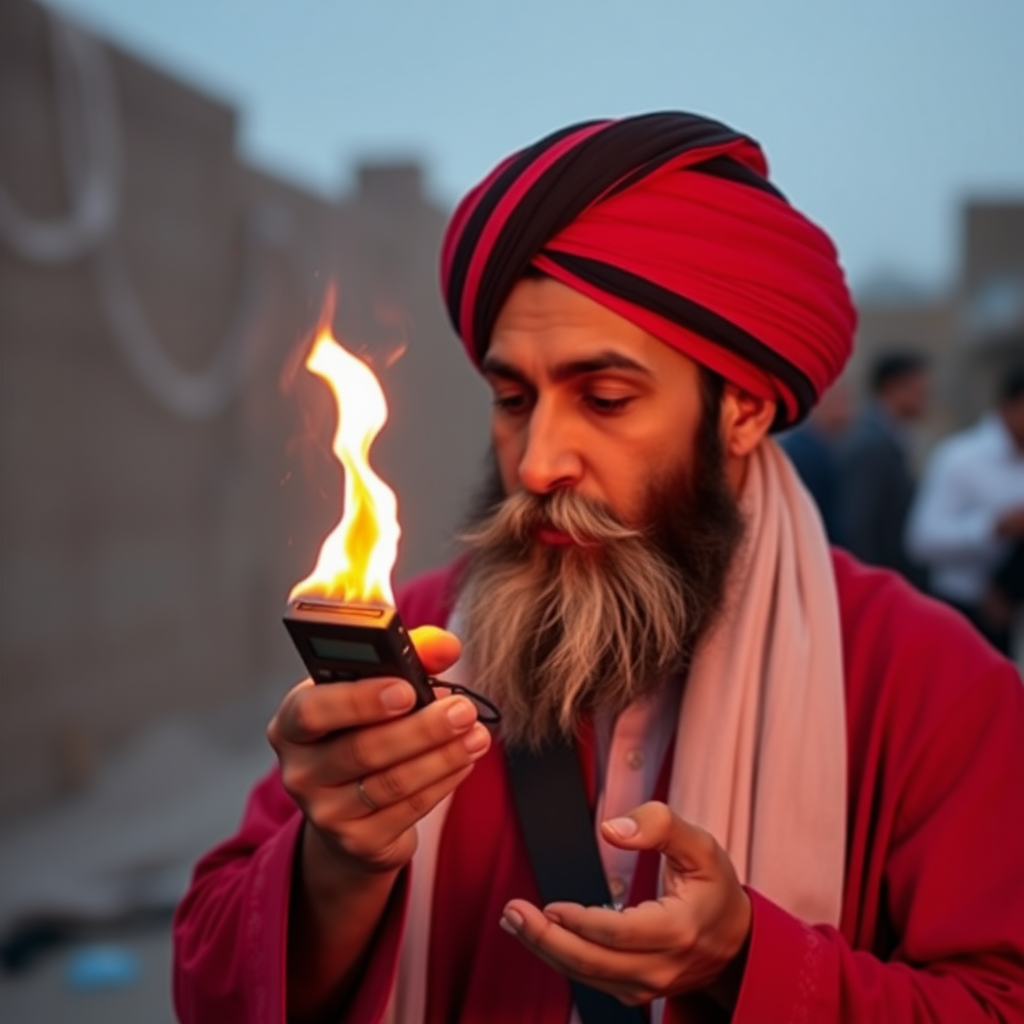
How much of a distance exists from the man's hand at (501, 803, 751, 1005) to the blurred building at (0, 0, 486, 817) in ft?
10.8

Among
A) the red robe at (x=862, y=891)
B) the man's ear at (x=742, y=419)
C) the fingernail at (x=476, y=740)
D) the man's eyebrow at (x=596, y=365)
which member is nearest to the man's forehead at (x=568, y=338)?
the man's eyebrow at (x=596, y=365)

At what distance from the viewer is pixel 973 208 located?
3105 centimetres

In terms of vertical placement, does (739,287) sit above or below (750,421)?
above

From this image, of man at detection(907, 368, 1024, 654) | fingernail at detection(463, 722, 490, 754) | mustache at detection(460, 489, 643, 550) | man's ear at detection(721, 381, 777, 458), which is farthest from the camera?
man at detection(907, 368, 1024, 654)

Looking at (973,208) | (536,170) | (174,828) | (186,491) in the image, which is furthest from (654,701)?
(973,208)

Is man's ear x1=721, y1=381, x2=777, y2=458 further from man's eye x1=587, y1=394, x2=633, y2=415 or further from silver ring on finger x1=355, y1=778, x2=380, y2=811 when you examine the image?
silver ring on finger x1=355, y1=778, x2=380, y2=811

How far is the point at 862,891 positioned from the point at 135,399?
5865 millimetres

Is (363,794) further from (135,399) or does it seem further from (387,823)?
(135,399)

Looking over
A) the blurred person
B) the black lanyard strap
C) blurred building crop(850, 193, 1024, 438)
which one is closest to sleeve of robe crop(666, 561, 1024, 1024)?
the black lanyard strap

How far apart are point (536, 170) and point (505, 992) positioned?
4.21 ft

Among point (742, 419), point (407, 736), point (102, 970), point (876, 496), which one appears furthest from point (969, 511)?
point (407, 736)

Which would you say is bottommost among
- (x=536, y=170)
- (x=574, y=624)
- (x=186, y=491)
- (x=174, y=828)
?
(x=174, y=828)

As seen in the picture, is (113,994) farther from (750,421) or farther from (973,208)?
(973,208)

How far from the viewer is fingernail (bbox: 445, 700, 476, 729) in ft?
4.53
